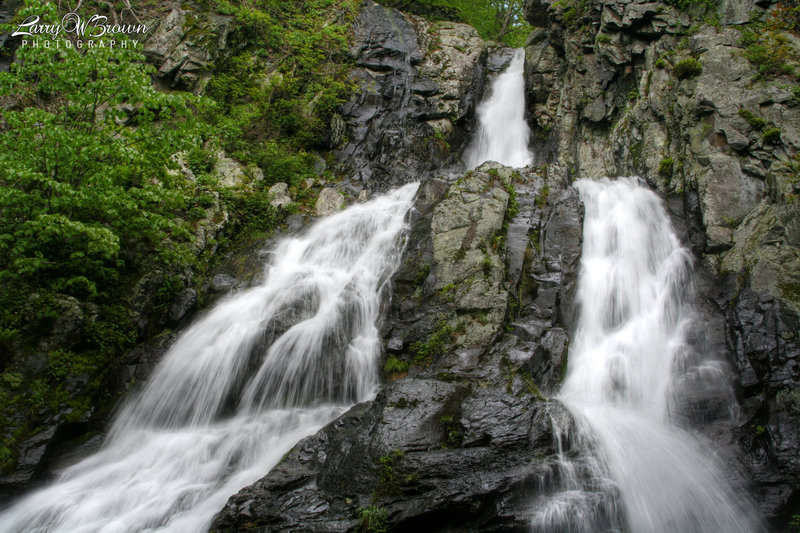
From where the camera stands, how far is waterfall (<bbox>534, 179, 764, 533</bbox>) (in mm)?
5594

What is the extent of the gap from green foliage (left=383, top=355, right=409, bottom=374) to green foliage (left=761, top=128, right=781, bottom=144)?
9.44 m

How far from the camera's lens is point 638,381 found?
315 inches

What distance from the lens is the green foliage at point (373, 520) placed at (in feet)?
16.4

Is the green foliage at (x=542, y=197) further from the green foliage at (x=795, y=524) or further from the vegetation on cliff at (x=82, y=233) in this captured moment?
the vegetation on cliff at (x=82, y=233)

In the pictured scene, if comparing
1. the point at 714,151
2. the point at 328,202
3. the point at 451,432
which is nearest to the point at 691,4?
the point at 714,151

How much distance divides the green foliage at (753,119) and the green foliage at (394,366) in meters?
9.66

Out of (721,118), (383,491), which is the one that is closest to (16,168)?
(383,491)

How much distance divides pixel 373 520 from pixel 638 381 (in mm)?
5514

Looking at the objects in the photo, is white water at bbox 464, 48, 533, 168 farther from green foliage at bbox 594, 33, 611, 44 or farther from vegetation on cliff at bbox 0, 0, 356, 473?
vegetation on cliff at bbox 0, 0, 356, 473

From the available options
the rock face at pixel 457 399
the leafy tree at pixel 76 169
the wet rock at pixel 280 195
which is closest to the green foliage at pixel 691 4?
the rock face at pixel 457 399

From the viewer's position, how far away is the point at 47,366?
7.26 m

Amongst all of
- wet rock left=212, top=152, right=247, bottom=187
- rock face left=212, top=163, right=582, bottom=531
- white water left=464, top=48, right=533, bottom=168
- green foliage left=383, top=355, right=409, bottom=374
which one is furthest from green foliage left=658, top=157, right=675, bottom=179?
wet rock left=212, top=152, right=247, bottom=187

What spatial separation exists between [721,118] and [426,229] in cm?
758

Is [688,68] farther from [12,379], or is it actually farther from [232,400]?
[12,379]
